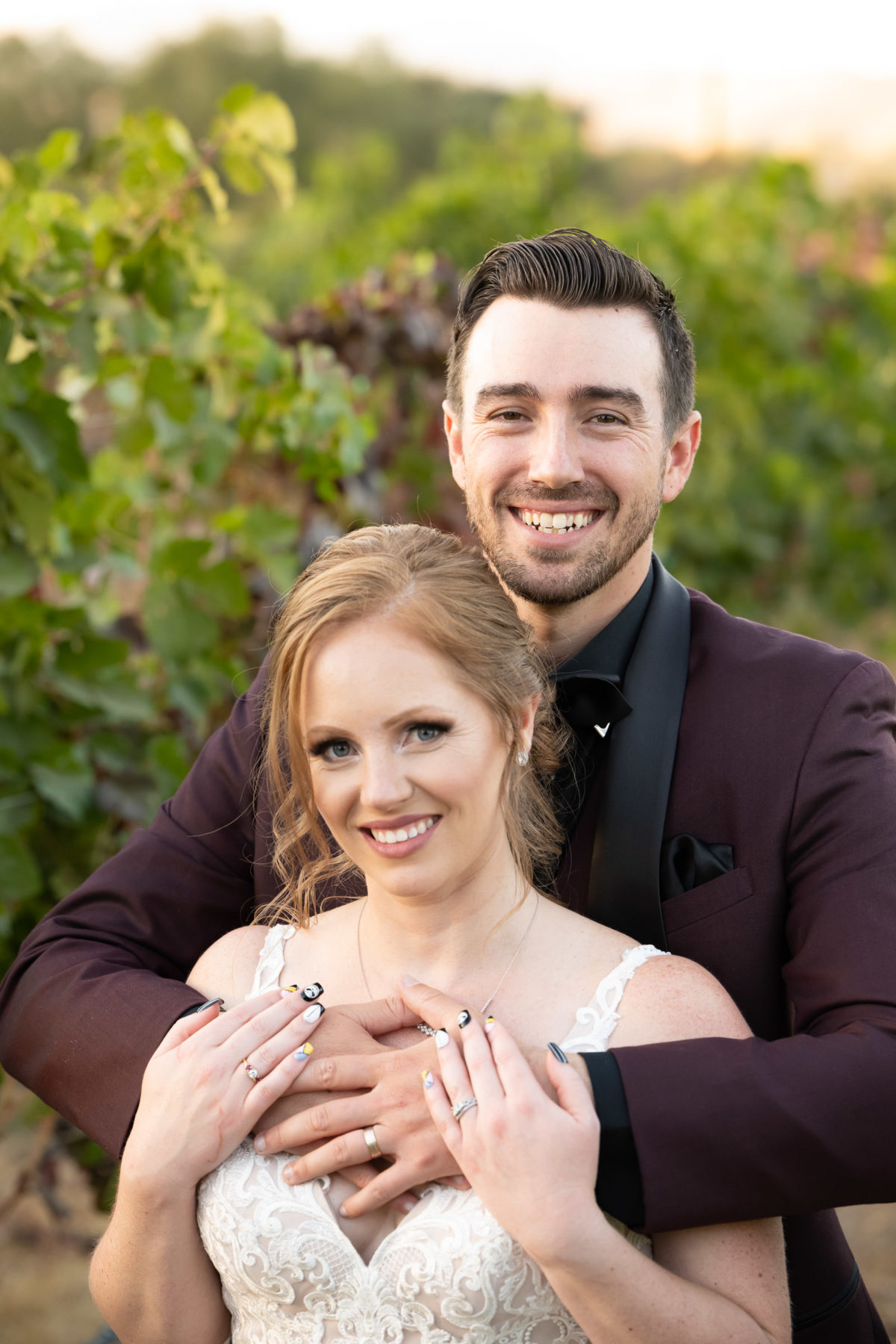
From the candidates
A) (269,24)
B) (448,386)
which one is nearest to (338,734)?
(448,386)

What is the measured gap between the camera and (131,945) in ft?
7.29

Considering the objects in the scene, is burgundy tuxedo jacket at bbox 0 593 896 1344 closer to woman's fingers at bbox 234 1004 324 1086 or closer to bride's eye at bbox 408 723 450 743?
woman's fingers at bbox 234 1004 324 1086

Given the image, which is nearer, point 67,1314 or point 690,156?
point 67,1314

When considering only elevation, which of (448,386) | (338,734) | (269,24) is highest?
(269,24)

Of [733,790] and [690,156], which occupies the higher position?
[690,156]

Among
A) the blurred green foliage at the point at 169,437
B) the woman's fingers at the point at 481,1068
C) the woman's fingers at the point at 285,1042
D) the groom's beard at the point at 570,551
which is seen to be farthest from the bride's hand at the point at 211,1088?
the blurred green foliage at the point at 169,437

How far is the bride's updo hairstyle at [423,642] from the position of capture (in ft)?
5.89

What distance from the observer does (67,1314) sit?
3.86 meters

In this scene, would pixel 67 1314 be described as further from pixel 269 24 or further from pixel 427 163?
pixel 269 24

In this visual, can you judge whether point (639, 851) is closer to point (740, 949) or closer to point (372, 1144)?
point (740, 949)

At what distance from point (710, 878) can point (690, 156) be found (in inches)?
1003

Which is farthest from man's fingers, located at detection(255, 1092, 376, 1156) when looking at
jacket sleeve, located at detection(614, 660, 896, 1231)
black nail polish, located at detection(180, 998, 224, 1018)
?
jacket sleeve, located at detection(614, 660, 896, 1231)

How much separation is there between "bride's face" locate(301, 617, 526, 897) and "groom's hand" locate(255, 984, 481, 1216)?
8.5 inches

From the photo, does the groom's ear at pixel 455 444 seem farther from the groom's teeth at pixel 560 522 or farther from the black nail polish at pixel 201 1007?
the black nail polish at pixel 201 1007
